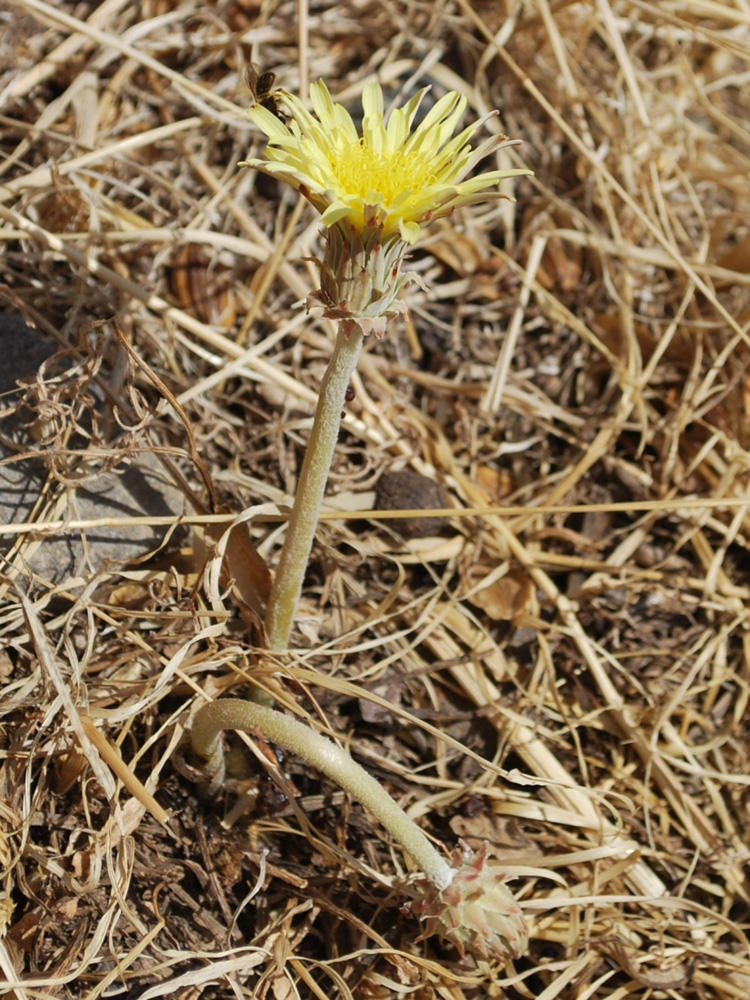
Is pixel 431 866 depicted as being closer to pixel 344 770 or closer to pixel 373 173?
pixel 344 770

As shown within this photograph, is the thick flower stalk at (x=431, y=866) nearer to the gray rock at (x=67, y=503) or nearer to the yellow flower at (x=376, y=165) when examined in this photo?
the gray rock at (x=67, y=503)

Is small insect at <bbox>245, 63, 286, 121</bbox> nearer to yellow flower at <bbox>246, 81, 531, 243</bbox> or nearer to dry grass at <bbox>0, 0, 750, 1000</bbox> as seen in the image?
yellow flower at <bbox>246, 81, 531, 243</bbox>

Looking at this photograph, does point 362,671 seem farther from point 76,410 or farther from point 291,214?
point 291,214

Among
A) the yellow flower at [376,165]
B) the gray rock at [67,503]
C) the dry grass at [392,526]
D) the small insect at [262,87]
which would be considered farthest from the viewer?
the gray rock at [67,503]

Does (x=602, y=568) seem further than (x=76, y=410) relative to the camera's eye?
Yes

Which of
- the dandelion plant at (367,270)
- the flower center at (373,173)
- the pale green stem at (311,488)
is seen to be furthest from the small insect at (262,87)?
the pale green stem at (311,488)

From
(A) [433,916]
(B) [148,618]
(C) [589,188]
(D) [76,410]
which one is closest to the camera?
(A) [433,916]

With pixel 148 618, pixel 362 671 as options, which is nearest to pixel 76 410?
pixel 148 618
